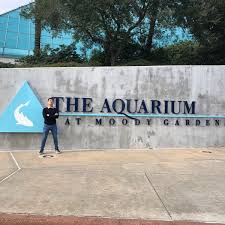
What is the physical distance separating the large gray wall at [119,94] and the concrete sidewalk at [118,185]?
1.17 m

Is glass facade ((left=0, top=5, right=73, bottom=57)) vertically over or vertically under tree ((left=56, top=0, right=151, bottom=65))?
over

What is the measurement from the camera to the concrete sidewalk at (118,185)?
281 inches

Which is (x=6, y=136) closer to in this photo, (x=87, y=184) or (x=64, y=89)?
(x=64, y=89)

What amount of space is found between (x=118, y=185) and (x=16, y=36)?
1612 inches

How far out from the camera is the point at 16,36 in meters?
47.5

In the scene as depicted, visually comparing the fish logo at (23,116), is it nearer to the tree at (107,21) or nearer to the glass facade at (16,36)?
the tree at (107,21)

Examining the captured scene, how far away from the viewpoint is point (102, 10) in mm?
19141

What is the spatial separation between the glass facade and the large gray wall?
99.4 feet

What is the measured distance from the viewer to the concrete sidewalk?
23.4 feet

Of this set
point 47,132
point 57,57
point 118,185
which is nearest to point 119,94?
point 47,132

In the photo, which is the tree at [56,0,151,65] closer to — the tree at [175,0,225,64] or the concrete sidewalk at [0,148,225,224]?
the tree at [175,0,225,64]

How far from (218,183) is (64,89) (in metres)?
6.35

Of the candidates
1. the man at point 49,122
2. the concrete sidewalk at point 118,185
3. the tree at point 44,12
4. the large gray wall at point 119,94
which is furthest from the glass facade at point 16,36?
the concrete sidewalk at point 118,185

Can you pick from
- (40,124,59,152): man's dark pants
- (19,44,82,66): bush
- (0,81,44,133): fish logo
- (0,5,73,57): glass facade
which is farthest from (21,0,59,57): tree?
(0,5,73,57): glass facade
